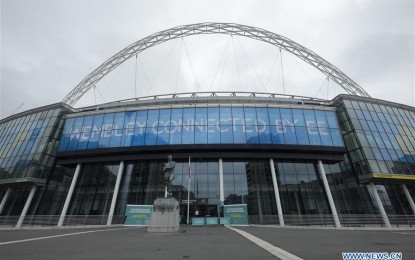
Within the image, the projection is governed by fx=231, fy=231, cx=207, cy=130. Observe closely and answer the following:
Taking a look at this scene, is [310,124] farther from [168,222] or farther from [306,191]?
[168,222]

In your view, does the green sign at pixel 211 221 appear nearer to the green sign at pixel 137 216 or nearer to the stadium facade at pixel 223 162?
the stadium facade at pixel 223 162

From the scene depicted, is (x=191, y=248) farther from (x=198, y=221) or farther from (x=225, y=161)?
(x=225, y=161)

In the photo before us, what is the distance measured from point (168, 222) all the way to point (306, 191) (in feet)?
83.5

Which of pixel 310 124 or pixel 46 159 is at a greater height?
pixel 310 124

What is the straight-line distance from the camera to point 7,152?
4134cm

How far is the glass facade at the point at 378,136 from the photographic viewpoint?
1331 inches

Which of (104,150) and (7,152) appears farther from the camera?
(7,152)

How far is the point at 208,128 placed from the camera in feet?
120

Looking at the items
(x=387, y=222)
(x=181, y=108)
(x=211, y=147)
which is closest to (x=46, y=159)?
(x=181, y=108)

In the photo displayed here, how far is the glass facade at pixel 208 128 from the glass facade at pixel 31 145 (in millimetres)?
2626

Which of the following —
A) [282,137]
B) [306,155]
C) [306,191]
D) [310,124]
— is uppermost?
[310,124]

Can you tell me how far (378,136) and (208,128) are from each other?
2700 centimetres

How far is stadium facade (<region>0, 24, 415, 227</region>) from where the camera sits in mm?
33906

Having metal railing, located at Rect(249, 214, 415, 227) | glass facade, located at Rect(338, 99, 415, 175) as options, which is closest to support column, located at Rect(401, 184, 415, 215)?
metal railing, located at Rect(249, 214, 415, 227)
